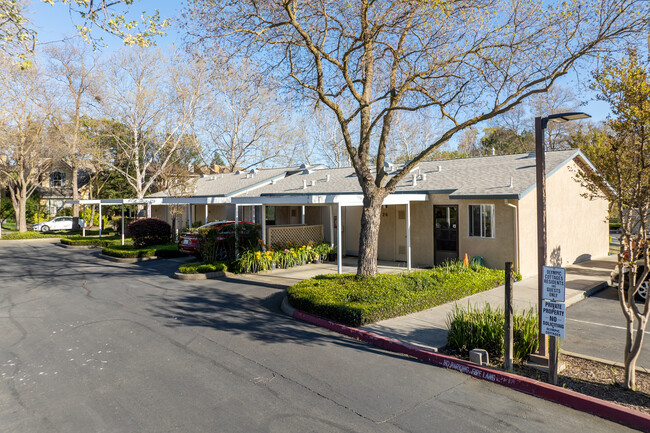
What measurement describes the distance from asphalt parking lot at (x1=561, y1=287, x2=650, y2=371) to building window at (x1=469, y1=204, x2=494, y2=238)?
372cm

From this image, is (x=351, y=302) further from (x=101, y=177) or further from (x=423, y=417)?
(x=101, y=177)

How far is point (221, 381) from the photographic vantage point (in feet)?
18.2

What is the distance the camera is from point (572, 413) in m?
4.75

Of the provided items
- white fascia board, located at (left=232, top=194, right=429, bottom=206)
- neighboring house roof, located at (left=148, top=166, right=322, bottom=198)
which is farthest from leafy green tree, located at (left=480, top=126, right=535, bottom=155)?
white fascia board, located at (left=232, top=194, right=429, bottom=206)

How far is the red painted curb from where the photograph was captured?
4.52 meters

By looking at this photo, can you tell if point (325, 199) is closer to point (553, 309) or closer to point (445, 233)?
point (445, 233)

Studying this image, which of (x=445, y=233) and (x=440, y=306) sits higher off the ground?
(x=445, y=233)

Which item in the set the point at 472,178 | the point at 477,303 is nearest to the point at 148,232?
the point at 472,178

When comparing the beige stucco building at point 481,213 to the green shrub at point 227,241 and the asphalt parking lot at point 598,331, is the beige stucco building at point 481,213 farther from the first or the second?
the asphalt parking lot at point 598,331

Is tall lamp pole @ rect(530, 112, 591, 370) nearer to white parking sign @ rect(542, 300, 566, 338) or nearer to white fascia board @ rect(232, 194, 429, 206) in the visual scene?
white parking sign @ rect(542, 300, 566, 338)

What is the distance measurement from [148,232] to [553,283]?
19.7 meters

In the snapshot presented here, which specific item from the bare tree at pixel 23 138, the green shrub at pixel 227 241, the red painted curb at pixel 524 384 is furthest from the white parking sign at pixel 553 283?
the bare tree at pixel 23 138

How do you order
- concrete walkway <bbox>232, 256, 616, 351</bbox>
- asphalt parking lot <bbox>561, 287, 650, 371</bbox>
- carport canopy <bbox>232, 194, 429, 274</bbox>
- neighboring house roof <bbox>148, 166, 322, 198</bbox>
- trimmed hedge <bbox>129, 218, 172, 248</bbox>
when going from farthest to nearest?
neighboring house roof <bbox>148, 166, 322, 198</bbox> < trimmed hedge <bbox>129, 218, 172, 248</bbox> < carport canopy <bbox>232, 194, 429, 274</bbox> < concrete walkway <bbox>232, 256, 616, 351</bbox> < asphalt parking lot <bbox>561, 287, 650, 371</bbox>

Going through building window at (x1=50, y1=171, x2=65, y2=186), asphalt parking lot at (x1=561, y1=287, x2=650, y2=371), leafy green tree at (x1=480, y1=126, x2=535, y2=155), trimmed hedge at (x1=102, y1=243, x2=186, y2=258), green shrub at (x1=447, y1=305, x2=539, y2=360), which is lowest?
asphalt parking lot at (x1=561, y1=287, x2=650, y2=371)
